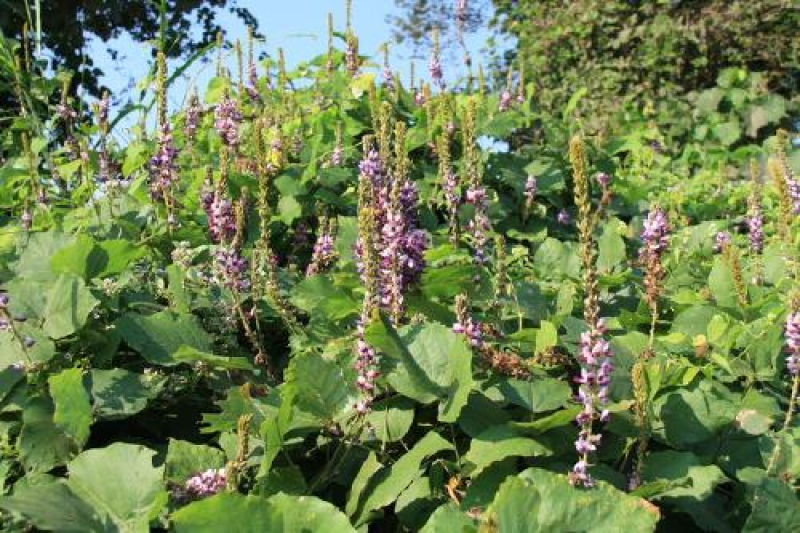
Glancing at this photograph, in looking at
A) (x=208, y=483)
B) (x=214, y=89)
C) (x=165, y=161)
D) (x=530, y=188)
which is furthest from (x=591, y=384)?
(x=214, y=89)

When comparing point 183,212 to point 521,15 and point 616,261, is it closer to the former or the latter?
point 616,261

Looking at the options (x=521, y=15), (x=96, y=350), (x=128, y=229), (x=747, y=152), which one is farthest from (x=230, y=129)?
(x=521, y=15)

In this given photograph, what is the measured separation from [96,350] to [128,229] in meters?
0.63

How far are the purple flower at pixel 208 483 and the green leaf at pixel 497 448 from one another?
48 centimetres

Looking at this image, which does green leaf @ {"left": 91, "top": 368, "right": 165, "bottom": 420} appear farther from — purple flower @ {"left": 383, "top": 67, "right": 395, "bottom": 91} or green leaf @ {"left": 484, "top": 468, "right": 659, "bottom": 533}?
purple flower @ {"left": 383, "top": 67, "right": 395, "bottom": 91}

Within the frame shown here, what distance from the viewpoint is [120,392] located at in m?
2.10

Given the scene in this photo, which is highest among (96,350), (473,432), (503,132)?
(503,132)

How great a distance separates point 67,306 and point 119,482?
1.69 feet

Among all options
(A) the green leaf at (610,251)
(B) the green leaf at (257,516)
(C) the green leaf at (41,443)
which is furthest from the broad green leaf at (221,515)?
(A) the green leaf at (610,251)

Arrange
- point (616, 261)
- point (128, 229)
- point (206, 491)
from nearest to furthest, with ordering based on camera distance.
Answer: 1. point (206, 491)
2. point (128, 229)
3. point (616, 261)

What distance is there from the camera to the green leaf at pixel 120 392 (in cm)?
206

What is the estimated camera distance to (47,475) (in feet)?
6.35

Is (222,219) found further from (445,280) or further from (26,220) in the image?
(26,220)

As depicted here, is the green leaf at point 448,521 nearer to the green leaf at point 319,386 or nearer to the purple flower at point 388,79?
the green leaf at point 319,386
